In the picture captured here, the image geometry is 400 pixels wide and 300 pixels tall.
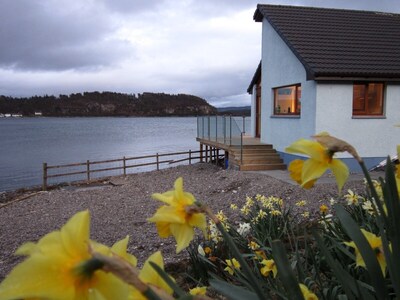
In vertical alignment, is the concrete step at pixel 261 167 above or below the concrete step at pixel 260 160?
below

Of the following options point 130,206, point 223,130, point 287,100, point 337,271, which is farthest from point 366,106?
point 337,271

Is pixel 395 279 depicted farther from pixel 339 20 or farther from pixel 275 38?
pixel 339 20

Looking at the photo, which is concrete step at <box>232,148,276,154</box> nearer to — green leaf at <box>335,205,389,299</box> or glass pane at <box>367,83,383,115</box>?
glass pane at <box>367,83,383,115</box>

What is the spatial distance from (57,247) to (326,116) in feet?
39.5

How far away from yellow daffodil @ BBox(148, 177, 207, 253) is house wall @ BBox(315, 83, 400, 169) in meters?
11.4

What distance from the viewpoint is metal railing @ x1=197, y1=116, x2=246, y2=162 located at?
14.4 m

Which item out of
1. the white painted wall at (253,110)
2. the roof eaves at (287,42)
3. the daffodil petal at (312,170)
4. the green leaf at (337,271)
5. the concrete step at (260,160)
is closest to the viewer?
the daffodil petal at (312,170)

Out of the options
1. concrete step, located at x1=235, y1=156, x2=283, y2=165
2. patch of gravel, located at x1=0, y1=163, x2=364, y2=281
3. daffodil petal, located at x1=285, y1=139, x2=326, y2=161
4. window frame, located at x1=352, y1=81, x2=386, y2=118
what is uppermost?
window frame, located at x1=352, y1=81, x2=386, y2=118

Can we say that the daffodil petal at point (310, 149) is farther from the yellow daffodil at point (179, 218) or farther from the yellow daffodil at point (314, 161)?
the yellow daffodil at point (179, 218)

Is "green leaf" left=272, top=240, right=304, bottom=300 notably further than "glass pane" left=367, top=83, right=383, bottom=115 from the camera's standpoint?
No

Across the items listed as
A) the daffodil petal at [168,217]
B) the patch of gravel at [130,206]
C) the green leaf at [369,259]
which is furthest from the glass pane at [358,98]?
the daffodil petal at [168,217]

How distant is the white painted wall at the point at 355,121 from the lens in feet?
38.4

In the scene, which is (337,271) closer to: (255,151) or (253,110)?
(255,151)

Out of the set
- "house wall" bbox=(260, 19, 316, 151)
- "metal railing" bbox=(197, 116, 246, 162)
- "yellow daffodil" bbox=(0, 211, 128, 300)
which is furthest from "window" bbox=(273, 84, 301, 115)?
"yellow daffodil" bbox=(0, 211, 128, 300)
